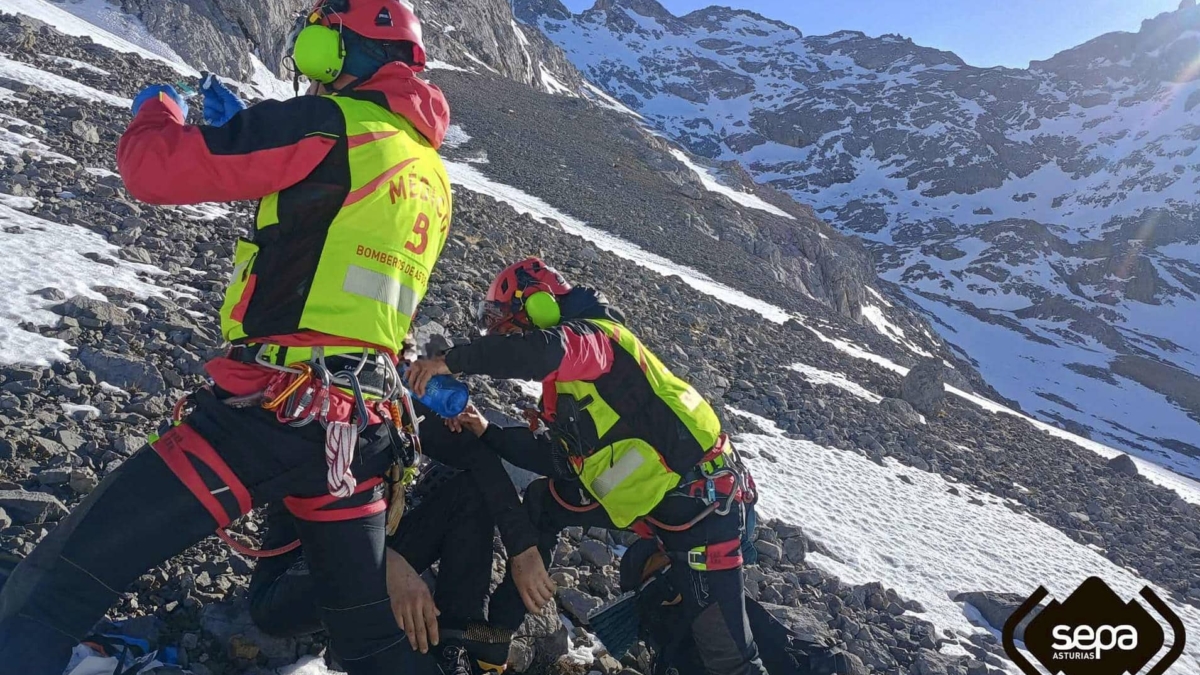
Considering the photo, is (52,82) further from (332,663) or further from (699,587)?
(699,587)

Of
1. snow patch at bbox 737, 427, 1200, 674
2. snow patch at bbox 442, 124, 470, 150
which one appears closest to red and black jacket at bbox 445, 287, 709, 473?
snow patch at bbox 737, 427, 1200, 674

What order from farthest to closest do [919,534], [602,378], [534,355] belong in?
[919,534] → [602,378] → [534,355]

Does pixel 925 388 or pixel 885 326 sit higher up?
pixel 925 388

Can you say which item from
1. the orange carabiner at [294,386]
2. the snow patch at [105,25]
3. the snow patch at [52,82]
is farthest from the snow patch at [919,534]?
the snow patch at [105,25]

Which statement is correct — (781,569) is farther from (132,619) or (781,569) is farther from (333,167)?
(333,167)

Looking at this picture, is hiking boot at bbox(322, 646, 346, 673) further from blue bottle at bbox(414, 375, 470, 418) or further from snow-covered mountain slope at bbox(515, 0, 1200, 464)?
snow-covered mountain slope at bbox(515, 0, 1200, 464)

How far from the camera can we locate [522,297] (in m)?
4.46

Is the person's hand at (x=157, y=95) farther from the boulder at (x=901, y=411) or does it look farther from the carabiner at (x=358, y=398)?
the boulder at (x=901, y=411)

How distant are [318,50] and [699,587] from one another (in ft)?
10.8

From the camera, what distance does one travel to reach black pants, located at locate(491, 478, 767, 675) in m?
4.07

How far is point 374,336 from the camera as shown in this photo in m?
2.71

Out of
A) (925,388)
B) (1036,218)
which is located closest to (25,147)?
(925,388)

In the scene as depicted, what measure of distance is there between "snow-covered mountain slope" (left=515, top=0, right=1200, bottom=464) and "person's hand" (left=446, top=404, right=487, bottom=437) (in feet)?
260

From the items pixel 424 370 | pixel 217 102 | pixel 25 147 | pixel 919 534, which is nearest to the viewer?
pixel 217 102
